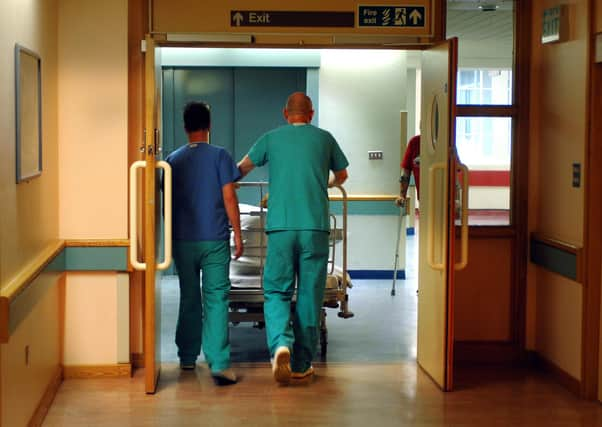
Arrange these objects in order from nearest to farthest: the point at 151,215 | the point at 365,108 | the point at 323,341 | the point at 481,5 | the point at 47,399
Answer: the point at 47,399 < the point at 151,215 < the point at 481,5 < the point at 323,341 < the point at 365,108

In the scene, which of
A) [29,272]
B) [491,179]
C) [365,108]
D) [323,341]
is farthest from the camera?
[365,108]

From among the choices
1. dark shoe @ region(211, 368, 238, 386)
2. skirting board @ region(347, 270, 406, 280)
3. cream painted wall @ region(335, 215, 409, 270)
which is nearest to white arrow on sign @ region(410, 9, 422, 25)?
dark shoe @ region(211, 368, 238, 386)

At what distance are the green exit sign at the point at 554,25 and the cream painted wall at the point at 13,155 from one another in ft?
9.56

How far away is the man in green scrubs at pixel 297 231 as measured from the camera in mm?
5496

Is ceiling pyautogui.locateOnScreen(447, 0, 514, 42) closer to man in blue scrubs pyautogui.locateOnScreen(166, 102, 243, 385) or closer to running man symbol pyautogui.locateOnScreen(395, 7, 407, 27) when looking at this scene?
running man symbol pyautogui.locateOnScreen(395, 7, 407, 27)

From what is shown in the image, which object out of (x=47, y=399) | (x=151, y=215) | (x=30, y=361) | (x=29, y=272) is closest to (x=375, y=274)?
(x=151, y=215)

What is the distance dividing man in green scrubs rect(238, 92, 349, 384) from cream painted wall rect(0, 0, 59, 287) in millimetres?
1195

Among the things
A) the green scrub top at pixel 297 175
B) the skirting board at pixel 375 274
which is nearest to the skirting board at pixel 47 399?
the green scrub top at pixel 297 175

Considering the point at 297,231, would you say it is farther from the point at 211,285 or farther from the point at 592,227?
the point at 592,227

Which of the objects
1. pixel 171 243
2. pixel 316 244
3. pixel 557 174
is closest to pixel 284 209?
pixel 316 244

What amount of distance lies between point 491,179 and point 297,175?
7.62 ft

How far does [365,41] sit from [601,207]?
69.0 inches

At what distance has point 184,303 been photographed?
577 cm

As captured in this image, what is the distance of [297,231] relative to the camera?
216 inches
